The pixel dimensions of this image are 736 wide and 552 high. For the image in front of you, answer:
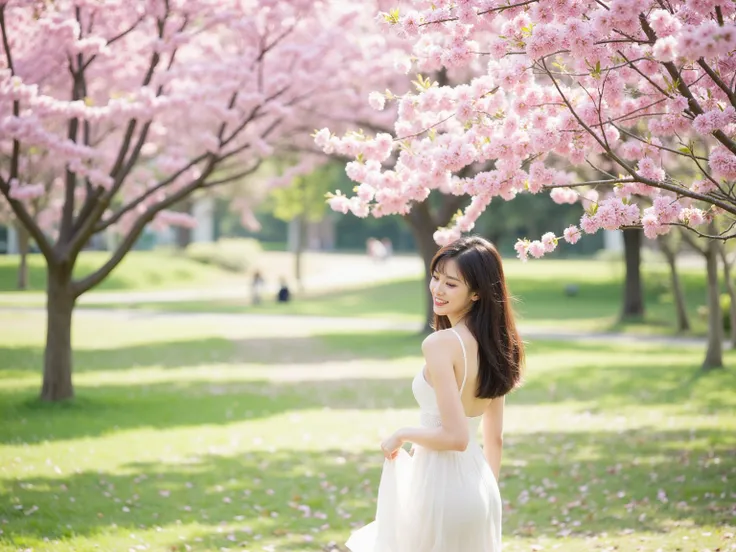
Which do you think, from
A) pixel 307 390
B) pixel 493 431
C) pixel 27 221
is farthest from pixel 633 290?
pixel 493 431

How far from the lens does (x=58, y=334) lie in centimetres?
1279

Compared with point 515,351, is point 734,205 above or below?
above

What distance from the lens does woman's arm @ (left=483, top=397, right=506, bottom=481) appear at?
167 inches

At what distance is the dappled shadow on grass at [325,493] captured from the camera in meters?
7.64

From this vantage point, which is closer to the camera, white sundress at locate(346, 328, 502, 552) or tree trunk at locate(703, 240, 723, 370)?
white sundress at locate(346, 328, 502, 552)

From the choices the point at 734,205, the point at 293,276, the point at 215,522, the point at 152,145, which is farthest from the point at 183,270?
the point at 734,205

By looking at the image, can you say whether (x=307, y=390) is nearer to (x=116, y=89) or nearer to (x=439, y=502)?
(x=116, y=89)

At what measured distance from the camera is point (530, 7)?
5.55 m

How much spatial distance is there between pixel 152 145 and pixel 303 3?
14.3 feet

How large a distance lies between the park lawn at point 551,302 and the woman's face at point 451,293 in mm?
23983

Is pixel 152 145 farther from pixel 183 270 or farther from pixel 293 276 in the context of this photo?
pixel 293 276

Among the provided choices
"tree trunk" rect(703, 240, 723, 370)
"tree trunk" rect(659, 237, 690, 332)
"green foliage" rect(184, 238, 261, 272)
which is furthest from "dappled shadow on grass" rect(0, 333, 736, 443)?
"green foliage" rect(184, 238, 261, 272)

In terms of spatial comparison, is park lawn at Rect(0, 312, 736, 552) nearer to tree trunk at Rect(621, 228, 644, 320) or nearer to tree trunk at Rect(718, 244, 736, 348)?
tree trunk at Rect(718, 244, 736, 348)

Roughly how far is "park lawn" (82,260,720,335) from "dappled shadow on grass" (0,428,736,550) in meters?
17.3
